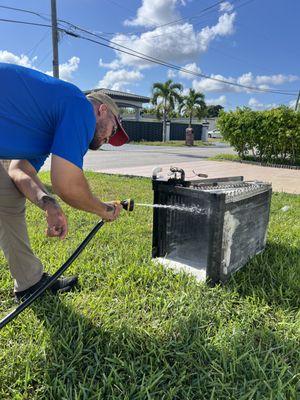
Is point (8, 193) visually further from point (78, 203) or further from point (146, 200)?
point (146, 200)

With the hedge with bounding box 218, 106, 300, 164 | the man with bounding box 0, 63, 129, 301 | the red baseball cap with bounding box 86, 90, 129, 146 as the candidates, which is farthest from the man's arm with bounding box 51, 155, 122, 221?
the hedge with bounding box 218, 106, 300, 164

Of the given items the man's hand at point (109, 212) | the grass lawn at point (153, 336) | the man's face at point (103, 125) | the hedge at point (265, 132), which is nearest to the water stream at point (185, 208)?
the grass lawn at point (153, 336)

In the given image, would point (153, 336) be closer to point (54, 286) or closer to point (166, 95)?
point (54, 286)

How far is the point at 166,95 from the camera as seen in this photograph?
92.5ft

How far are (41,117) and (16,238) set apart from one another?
92 cm

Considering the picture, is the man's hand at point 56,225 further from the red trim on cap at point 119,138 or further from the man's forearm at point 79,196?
the red trim on cap at point 119,138

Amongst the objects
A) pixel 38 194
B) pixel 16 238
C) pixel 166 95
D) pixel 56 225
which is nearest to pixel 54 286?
pixel 16 238

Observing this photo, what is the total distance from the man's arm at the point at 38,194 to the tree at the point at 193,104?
95.7 ft

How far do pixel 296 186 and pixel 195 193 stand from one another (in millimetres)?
5823

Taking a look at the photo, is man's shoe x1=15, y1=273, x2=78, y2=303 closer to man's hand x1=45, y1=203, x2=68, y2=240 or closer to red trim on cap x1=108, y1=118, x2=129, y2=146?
man's hand x1=45, y1=203, x2=68, y2=240

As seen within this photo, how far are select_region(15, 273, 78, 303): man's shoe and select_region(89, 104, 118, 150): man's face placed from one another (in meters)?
1.03

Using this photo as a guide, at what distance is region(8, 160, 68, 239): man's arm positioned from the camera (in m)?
1.65

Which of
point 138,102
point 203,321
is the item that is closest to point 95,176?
point 203,321

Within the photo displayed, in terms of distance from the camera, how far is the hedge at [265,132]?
10.6 meters
